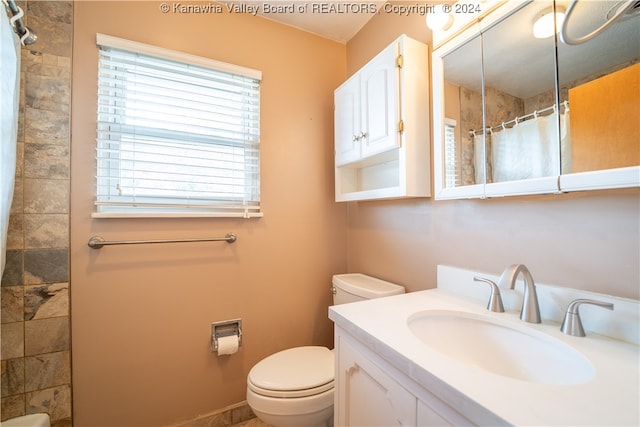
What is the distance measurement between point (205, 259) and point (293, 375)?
2.44 feet

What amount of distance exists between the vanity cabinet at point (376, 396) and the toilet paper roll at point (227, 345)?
2.30ft

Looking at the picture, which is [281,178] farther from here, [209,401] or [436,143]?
[209,401]

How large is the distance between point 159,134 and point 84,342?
1.05 m

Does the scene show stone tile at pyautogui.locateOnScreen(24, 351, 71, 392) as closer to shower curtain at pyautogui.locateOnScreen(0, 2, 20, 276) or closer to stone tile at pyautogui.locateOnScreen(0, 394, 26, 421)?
stone tile at pyautogui.locateOnScreen(0, 394, 26, 421)

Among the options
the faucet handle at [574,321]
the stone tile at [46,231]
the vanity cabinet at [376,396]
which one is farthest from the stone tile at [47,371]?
the faucet handle at [574,321]

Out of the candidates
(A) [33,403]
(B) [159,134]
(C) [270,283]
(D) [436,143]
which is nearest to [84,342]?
(A) [33,403]

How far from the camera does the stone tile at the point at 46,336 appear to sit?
1.13 metres

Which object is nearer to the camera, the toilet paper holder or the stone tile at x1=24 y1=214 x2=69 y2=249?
the stone tile at x1=24 y1=214 x2=69 y2=249

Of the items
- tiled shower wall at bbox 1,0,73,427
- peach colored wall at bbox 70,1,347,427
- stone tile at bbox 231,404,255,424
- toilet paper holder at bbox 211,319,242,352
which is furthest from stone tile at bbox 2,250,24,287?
stone tile at bbox 231,404,255,424

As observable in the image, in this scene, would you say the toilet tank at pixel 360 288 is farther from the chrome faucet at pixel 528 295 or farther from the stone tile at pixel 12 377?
the stone tile at pixel 12 377

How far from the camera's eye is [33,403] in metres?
1.13

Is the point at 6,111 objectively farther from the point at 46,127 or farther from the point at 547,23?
the point at 547,23

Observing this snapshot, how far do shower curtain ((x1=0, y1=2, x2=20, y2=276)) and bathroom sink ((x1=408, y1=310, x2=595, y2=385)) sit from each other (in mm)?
1454

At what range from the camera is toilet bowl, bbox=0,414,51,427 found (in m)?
1.03
